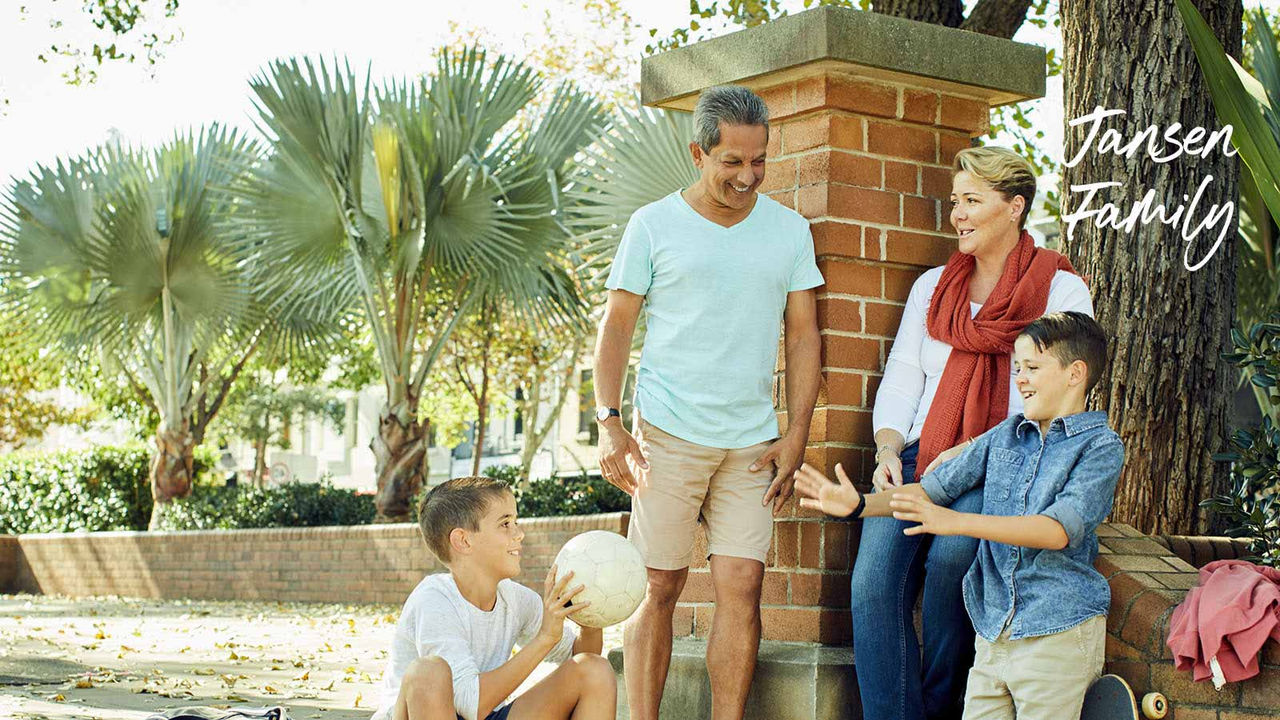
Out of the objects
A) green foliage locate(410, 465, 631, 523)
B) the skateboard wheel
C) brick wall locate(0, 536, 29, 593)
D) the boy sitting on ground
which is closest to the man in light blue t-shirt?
the boy sitting on ground

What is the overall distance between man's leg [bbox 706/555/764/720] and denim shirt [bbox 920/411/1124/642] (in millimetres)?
725

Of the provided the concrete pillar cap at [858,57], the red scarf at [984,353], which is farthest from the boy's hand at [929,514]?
the concrete pillar cap at [858,57]

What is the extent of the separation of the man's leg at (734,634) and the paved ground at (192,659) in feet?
8.04

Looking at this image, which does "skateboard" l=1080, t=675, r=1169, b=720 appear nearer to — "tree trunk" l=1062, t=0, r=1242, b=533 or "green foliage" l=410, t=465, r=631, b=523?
"tree trunk" l=1062, t=0, r=1242, b=533

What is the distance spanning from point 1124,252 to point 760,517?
2792 millimetres

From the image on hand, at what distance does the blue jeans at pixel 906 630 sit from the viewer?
14.0 feet

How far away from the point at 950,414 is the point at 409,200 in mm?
10526

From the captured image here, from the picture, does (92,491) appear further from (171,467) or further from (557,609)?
(557,609)

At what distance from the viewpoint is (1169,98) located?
646 cm

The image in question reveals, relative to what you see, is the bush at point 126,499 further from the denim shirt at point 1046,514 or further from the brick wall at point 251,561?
the denim shirt at point 1046,514

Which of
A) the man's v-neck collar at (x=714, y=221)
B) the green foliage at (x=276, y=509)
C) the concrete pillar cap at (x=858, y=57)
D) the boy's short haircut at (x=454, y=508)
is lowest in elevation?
the green foliage at (x=276, y=509)

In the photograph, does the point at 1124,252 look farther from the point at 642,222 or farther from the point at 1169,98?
the point at 642,222

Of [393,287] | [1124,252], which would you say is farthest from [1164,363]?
[393,287]

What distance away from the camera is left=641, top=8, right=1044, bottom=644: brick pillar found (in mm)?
4848
